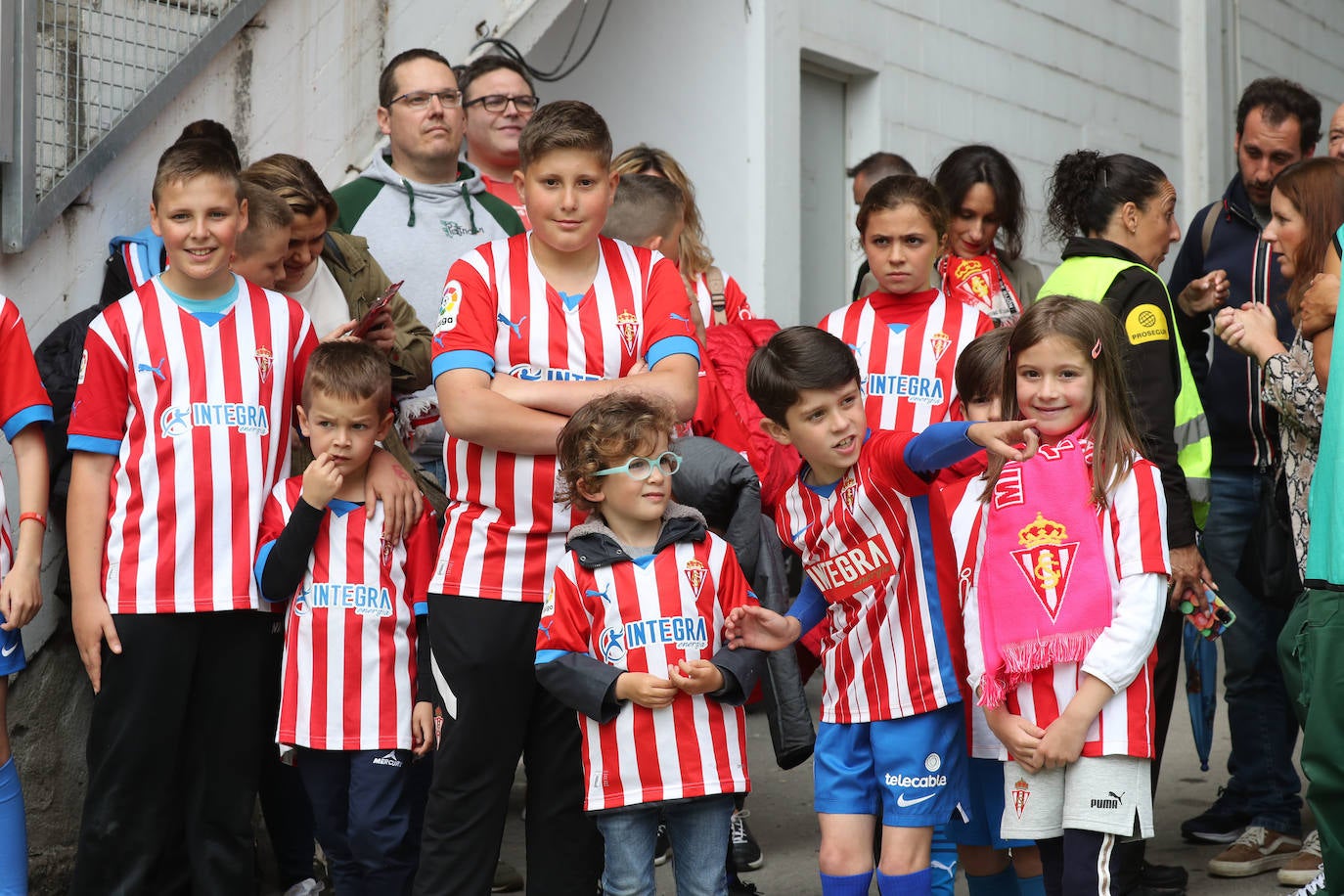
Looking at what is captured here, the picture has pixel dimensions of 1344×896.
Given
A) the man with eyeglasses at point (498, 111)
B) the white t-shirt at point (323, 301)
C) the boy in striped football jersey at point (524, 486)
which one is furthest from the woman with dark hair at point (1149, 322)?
the white t-shirt at point (323, 301)

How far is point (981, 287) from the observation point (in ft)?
15.2

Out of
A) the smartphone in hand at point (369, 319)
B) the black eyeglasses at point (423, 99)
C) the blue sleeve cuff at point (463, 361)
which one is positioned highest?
the black eyeglasses at point (423, 99)

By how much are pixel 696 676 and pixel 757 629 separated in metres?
0.18

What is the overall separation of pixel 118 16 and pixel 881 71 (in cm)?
449

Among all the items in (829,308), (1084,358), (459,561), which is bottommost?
(459,561)

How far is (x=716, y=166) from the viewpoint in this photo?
730 centimetres

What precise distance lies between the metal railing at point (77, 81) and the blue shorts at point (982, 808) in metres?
3.10

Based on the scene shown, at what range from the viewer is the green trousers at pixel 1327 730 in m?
2.98

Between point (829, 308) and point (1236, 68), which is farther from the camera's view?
point (1236, 68)

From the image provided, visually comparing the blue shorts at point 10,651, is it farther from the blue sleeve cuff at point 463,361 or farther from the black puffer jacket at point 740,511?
the black puffer jacket at point 740,511

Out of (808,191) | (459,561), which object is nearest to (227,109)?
(459,561)

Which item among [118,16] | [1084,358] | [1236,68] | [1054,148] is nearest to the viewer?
[1084,358]

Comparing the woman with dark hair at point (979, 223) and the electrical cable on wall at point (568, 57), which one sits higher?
the electrical cable on wall at point (568, 57)

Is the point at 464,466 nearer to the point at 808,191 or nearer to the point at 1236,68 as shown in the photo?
the point at 808,191
